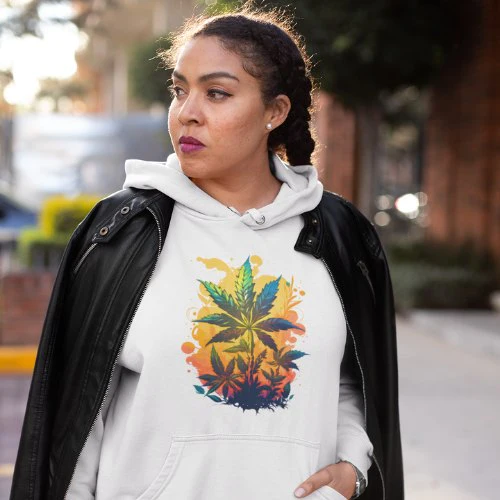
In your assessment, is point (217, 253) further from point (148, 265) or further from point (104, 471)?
point (104, 471)

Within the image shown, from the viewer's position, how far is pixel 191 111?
2326mm

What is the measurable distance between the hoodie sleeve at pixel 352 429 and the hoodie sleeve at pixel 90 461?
538mm

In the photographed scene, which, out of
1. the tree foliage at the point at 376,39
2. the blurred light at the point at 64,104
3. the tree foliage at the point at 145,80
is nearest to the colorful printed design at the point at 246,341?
the tree foliage at the point at 376,39

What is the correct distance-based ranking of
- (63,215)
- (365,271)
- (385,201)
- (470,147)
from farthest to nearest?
1. (385,201)
2. (470,147)
3. (63,215)
4. (365,271)

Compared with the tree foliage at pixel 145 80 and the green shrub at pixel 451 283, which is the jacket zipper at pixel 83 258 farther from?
the tree foliage at pixel 145 80

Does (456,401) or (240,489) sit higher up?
(456,401)

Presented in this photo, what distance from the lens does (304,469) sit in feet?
7.67

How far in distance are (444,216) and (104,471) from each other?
1371cm

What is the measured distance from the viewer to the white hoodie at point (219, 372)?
2264 millimetres

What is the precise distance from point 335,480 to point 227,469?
0.27 metres

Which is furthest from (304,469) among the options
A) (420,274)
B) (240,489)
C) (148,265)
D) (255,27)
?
(420,274)

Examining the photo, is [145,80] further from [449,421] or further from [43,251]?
[449,421]

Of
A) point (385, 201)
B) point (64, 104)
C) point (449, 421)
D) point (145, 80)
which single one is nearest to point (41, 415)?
A: point (449, 421)

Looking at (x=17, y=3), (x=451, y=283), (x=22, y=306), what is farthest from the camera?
(x=451, y=283)
